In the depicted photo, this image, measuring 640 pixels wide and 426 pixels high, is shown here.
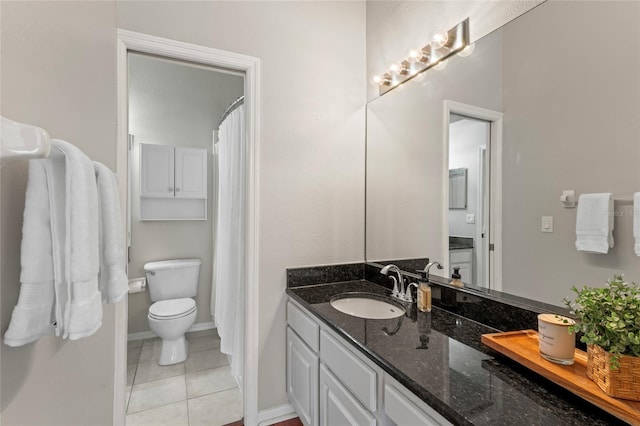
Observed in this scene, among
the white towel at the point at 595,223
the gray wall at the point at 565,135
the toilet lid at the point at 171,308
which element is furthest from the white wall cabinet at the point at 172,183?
the white towel at the point at 595,223

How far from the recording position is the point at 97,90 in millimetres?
1146

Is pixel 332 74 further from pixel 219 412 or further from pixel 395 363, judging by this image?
pixel 219 412

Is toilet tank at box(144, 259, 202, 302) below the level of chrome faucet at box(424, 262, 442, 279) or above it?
below

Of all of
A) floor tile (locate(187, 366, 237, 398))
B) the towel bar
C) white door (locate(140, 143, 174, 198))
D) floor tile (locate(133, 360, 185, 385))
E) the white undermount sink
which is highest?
white door (locate(140, 143, 174, 198))

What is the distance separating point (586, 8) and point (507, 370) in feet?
3.94

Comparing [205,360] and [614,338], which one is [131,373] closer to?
[205,360]

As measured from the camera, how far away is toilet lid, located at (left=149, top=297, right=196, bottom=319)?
2402 mm

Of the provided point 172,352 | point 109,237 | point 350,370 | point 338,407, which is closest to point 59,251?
point 109,237

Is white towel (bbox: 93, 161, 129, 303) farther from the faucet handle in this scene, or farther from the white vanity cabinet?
the faucet handle

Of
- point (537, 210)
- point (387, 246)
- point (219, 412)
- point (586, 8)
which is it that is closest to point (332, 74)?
point (387, 246)

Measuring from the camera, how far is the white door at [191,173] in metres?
2.94

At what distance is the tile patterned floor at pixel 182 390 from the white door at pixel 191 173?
1.42 meters

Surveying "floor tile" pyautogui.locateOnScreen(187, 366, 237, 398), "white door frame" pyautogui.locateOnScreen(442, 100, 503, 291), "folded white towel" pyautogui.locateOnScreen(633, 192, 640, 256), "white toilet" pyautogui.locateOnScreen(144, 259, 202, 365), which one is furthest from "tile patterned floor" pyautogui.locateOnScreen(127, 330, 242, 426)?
"folded white towel" pyautogui.locateOnScreen(633, 192, 640, 256)

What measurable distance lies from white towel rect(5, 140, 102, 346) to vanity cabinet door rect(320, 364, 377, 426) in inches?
36.9
